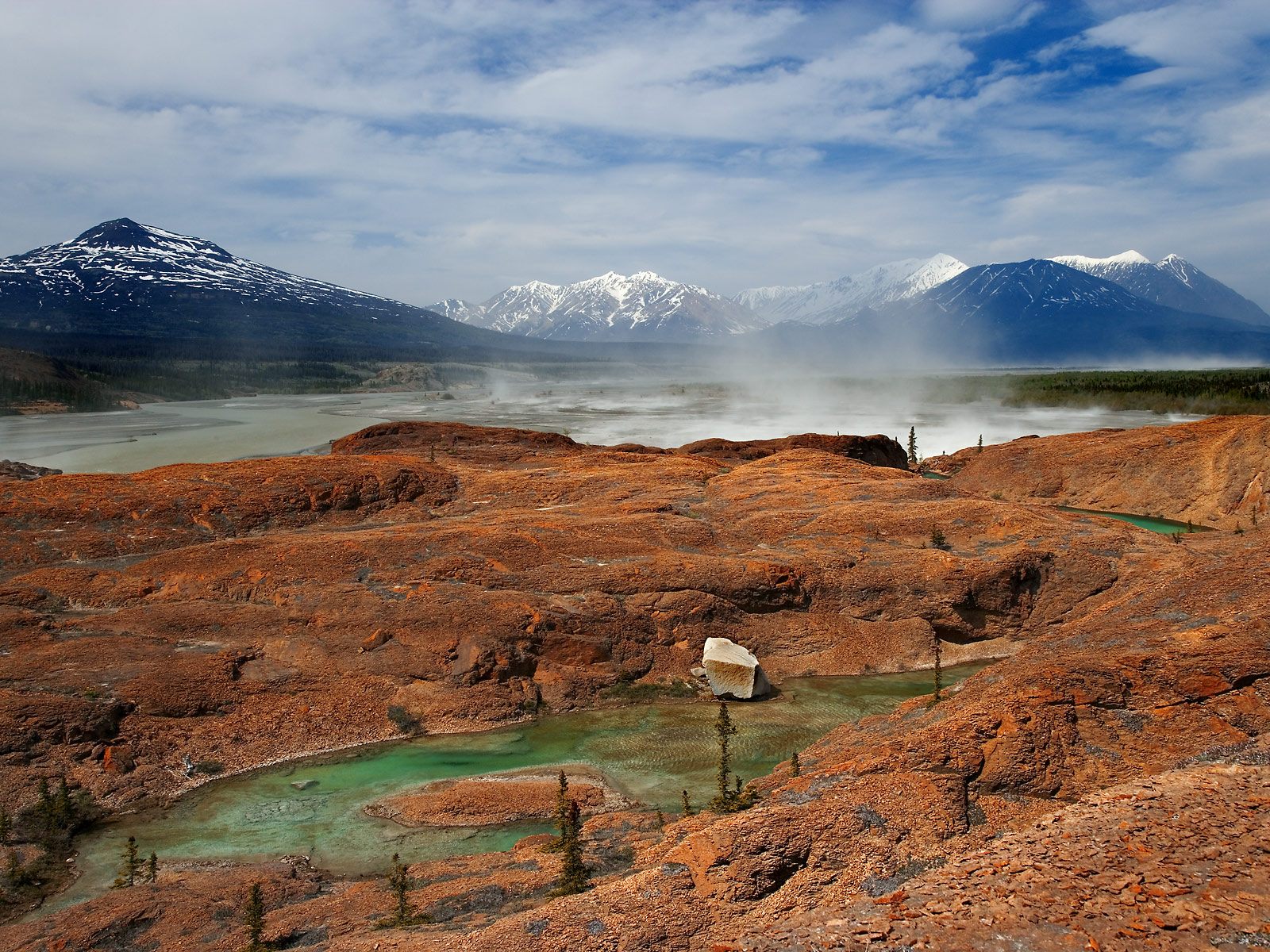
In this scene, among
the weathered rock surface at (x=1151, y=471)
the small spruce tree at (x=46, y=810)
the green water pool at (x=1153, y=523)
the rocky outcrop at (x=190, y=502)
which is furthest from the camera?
the weathered rock surface at (x=1151, y=471)

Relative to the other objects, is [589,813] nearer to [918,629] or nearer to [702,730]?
[702,730]

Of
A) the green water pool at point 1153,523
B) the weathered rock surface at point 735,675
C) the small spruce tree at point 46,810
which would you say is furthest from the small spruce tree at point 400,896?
the green water pool at point 1153,523

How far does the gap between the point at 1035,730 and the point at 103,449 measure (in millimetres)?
89243

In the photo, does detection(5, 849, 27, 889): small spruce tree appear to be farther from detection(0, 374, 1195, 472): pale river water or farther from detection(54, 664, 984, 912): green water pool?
detection(0, 374, 1195, 472): pale river water

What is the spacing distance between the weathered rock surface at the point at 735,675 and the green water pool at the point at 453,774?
0.45 meters

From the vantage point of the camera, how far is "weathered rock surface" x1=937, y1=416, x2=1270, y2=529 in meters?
42.3

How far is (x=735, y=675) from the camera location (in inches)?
876

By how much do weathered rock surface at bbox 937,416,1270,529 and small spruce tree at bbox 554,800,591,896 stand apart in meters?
31.3

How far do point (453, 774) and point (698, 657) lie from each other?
7789mm

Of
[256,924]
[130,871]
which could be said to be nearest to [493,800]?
[256,924]

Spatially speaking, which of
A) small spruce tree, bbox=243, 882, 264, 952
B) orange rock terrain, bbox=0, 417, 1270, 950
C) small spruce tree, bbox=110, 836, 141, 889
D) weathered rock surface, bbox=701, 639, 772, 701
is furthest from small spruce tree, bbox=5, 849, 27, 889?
weathered rock surface, bbox=701, 639, 772, 701

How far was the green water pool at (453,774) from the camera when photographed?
15680 mm

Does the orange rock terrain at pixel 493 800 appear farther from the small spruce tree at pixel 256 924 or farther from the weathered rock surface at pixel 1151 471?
the weathered rock surface at pixel 1151 471

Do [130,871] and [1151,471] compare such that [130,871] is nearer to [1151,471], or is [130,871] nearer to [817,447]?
[817,447]
